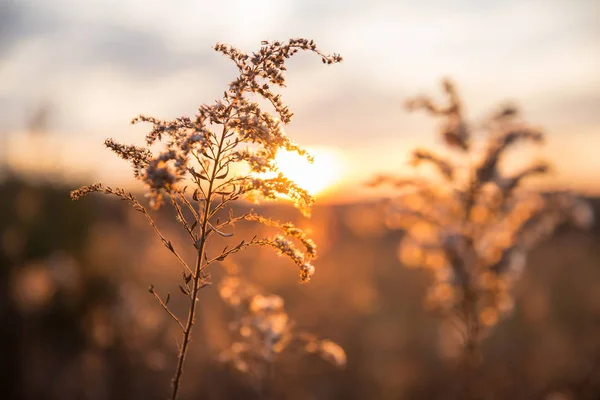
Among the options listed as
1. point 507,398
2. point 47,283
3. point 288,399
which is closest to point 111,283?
point 47,283

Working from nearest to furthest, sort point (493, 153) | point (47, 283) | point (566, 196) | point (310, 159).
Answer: point (310, 159) → point (493, 153) → point (566, 196) → point (47, 283)

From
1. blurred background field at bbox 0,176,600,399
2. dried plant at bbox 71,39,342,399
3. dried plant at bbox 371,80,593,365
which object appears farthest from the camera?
blurred background field at bbox 0,176,600,399

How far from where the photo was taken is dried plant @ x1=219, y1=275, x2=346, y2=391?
195 inches

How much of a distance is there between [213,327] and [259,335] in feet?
18.0

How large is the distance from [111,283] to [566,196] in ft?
41.1

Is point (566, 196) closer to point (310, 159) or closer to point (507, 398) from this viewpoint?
point (507, 398)

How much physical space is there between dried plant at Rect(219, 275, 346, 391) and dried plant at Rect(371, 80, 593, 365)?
115 inches

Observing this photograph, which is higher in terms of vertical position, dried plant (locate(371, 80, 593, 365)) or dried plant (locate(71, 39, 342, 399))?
dried plant (locate(371, 80, 593, 365))

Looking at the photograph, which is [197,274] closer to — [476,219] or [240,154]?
[240,154]

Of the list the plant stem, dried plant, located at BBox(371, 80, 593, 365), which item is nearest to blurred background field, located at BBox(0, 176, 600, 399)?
dried plant, located at BBox(371, 80, 593, 365)

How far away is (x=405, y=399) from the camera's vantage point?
1107 centimetres

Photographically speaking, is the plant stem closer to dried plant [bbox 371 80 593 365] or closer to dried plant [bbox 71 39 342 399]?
dried plant [bbox 71 39 342 399]

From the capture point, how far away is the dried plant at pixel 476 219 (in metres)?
7.40

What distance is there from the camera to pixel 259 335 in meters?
5.24
